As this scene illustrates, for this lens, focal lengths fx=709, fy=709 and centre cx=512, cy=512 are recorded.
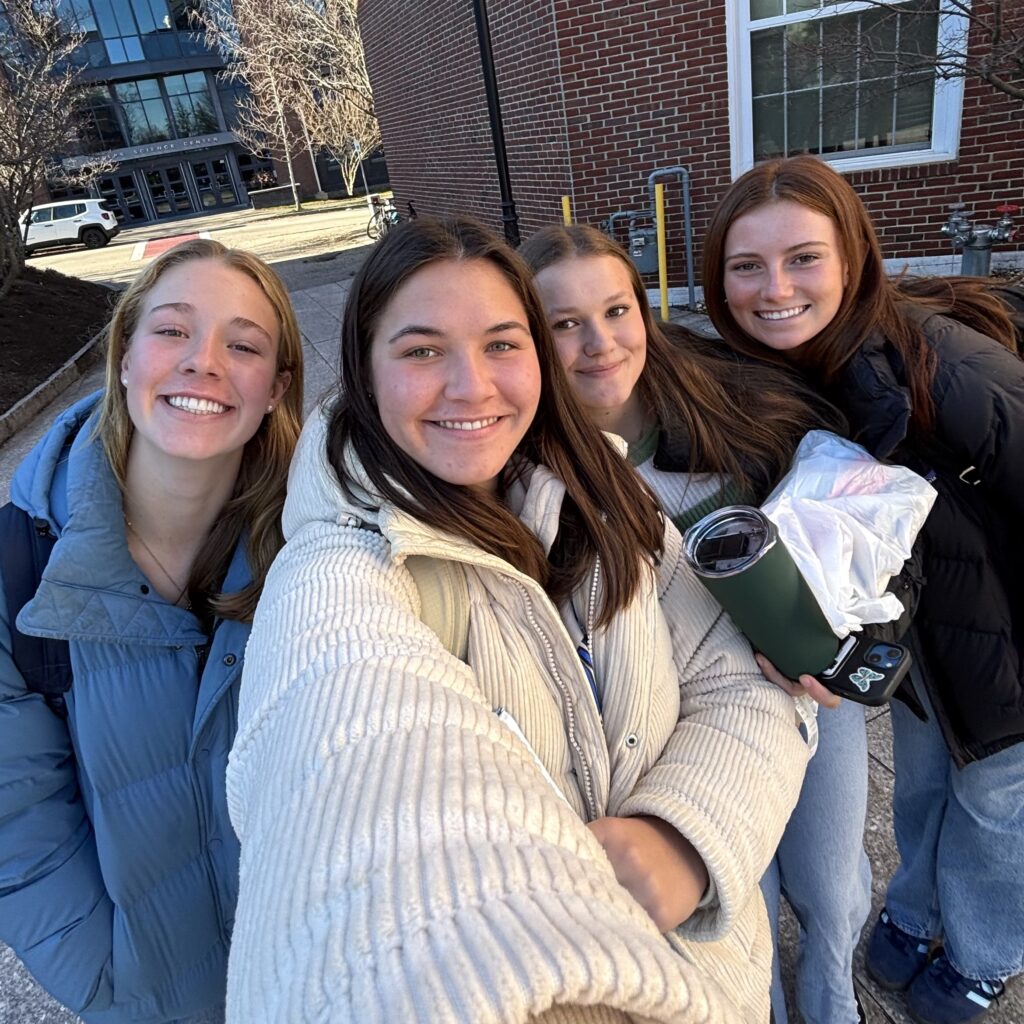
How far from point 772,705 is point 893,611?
28 cm

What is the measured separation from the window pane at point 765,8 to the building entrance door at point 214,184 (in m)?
35.1

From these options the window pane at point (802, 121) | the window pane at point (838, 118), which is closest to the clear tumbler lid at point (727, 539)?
the window pane at point (838, 118)

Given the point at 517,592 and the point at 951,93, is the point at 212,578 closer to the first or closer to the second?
the point at 517,592

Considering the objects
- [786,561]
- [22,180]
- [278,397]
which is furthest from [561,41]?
[22,180]

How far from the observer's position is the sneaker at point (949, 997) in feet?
6.17

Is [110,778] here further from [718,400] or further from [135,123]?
[135,123]

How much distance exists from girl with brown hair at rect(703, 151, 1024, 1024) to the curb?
6.46m

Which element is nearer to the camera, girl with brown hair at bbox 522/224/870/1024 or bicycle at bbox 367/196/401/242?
girl with brown hair at bbox 522/224/870/1024

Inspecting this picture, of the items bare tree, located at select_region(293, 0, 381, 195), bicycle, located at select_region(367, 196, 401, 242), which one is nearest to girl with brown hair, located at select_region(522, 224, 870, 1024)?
bicycle, located at select_region(367, 196, 401, 242)

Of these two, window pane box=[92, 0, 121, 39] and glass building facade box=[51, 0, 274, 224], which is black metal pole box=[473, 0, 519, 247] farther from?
window pane box=[92, 0, 121, 39]

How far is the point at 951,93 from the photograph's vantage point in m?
6.09

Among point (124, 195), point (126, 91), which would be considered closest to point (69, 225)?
point (124, 195)

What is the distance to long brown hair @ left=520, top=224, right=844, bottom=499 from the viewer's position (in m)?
1.68

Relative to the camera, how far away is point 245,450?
1820mm
